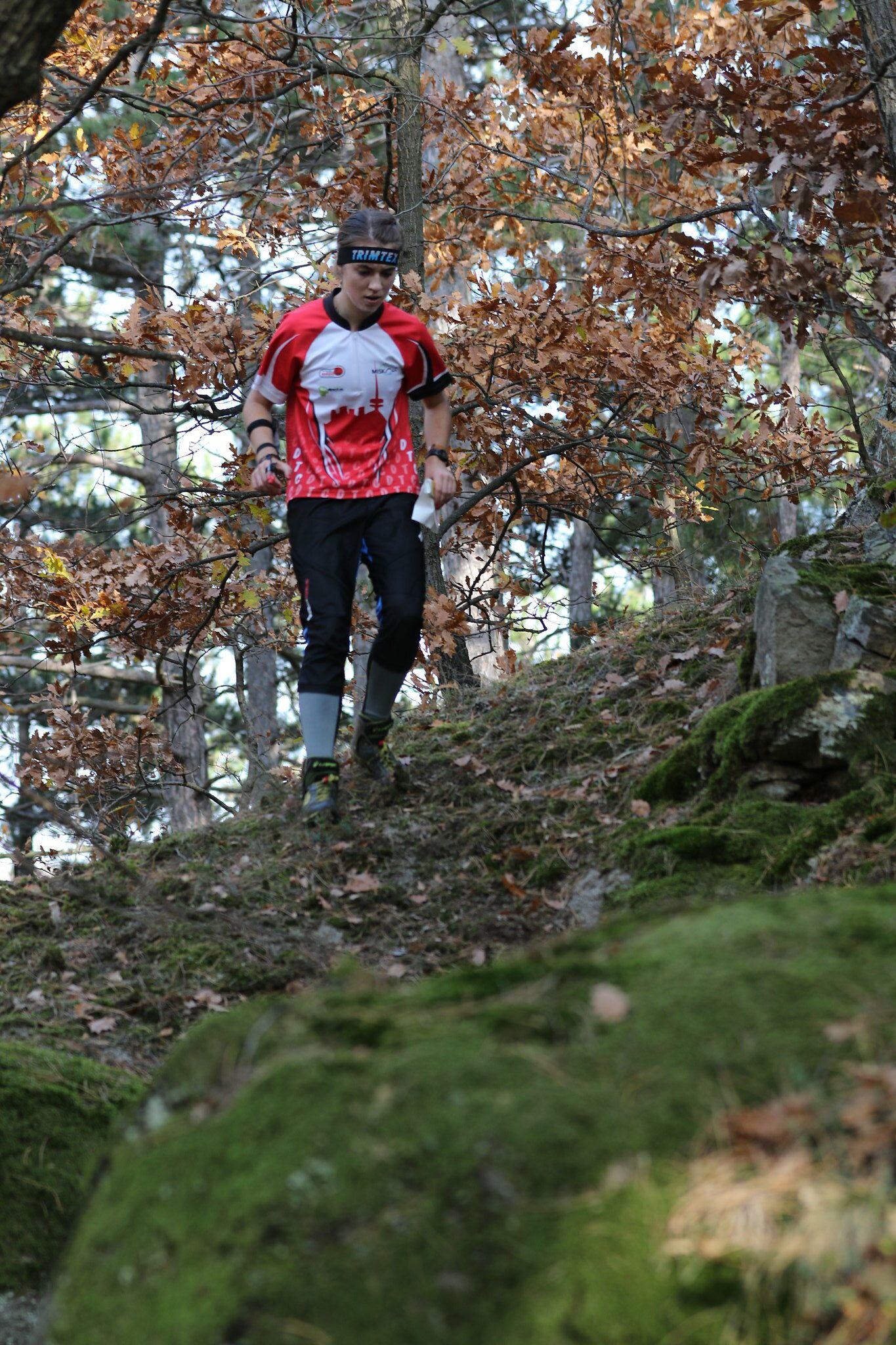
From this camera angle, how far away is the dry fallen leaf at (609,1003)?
186 cm

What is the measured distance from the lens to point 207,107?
689cm

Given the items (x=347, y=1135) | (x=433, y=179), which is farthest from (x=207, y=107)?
(x=347, y=1135)

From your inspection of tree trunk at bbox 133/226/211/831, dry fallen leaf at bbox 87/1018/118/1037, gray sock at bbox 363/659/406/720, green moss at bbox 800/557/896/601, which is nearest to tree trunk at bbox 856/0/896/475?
green moss at bbox 800/557/896/601

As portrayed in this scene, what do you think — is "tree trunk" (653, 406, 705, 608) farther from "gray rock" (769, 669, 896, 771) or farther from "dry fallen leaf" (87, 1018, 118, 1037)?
"dry fallen leaf" (87, 1018, 118, 1037)

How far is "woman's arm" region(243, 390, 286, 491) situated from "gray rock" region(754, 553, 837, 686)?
7.41ft

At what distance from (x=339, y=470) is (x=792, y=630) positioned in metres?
2.13

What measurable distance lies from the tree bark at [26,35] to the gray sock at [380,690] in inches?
118

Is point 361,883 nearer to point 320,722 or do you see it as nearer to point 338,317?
point 320,722

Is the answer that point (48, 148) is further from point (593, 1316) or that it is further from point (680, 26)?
point (593, 1316)

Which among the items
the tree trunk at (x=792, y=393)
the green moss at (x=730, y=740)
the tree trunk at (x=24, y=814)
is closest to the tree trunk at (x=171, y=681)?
the tree trunk at (x=24, y=814)

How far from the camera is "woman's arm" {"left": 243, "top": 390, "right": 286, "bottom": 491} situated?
17.5ft

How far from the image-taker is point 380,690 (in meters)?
5.79

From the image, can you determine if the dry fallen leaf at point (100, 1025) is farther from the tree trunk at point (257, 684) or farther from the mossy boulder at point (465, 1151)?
the tree trunk at point (257, 684)

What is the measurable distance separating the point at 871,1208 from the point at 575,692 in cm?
525
